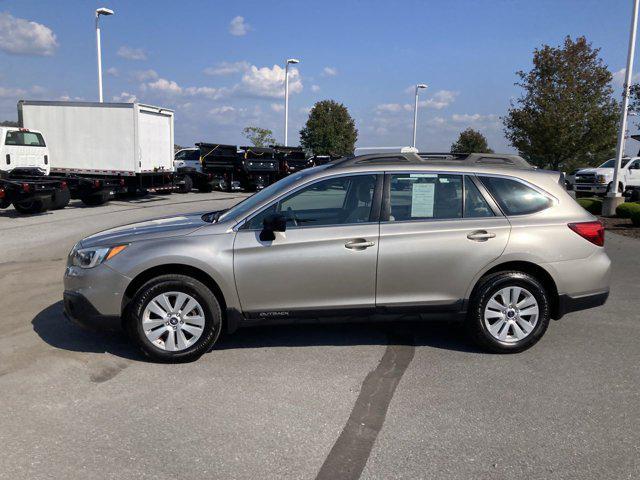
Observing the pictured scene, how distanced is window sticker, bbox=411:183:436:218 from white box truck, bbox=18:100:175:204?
1462 centimetres

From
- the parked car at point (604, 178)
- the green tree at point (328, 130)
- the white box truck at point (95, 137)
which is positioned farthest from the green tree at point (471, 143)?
the white box truck at point (95, 137)

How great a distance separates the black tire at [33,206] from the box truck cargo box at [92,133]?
144 inches

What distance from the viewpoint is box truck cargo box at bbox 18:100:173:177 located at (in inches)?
687

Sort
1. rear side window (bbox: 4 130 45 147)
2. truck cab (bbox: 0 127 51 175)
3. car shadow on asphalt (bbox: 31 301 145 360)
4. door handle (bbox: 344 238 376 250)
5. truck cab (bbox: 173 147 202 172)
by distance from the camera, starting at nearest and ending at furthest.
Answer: door handle (bbox: 344 238 376 250) < car shadow on asphalt (bbox: 31 301 145 360) < truck cab (bbox: 0 127 51 175) < rear side window (bbox: 4 130 45 147) < truck cab (bbox: 173 147 202 172)

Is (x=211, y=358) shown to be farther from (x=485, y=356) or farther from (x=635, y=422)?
(x=635, y=422)

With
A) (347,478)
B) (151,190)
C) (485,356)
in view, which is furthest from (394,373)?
(151,190)

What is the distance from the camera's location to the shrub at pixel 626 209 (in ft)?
43.9

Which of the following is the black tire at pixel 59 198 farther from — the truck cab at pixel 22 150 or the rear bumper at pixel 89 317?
the rear bumper at pixel 89 317

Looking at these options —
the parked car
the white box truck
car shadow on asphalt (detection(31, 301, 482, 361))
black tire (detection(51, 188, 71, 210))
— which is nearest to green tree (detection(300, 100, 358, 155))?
the parked car

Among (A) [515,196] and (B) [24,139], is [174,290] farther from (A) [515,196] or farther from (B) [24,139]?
(B) [24,139]

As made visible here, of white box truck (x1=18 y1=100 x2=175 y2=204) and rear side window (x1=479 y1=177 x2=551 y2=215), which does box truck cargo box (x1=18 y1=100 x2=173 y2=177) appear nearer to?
white box truck (x1=18 y1=100 x2=175 y2=204)

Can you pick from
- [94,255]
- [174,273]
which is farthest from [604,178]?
[94,255]

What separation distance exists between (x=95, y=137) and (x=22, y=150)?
234 centimetres

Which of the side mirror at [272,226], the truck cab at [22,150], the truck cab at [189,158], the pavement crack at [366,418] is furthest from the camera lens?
the truck cab at [189,158]
